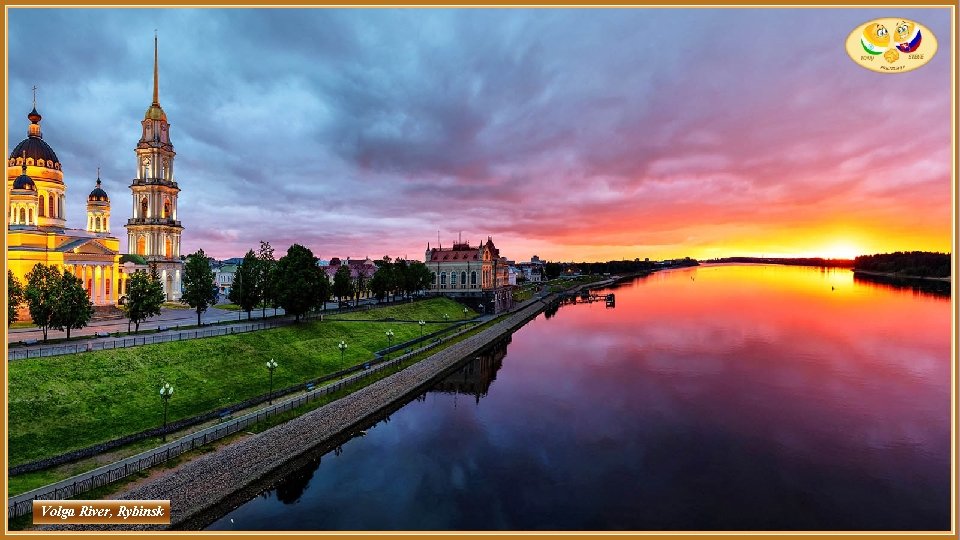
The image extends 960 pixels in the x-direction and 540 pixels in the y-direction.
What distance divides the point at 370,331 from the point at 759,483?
173 ft

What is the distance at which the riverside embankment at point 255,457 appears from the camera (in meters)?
24.5

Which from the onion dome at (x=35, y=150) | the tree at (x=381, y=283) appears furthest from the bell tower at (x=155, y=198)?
the tree at (x=381, y=283)

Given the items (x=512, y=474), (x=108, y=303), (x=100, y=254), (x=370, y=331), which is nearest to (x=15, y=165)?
(x=100, y=254)

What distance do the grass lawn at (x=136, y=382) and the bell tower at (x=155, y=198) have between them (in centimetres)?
5140

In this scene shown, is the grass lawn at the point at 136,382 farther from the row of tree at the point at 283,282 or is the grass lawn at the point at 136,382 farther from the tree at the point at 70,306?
the tree at the point at 70,306

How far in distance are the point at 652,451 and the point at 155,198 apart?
98839 mm

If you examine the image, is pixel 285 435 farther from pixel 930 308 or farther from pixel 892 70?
pixel 930 308

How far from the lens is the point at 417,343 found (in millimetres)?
68625

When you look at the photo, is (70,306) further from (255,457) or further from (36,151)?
(36,151)

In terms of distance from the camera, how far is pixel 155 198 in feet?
297

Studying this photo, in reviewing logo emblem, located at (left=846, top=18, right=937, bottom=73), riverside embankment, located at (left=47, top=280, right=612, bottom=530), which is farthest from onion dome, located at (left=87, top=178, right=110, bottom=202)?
logo emblem, located at (left=846, top=18, right=937, bottom=73)

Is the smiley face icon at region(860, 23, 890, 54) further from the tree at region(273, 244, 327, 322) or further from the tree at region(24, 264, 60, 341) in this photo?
the tree at region(24, 264, 60, 341)

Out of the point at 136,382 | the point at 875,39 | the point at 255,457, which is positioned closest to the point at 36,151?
the point at 136,382

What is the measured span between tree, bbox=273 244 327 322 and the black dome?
146ft
